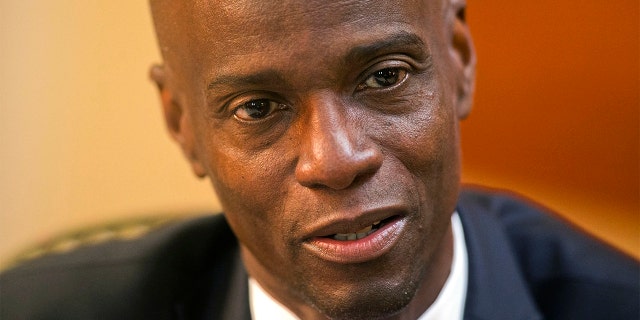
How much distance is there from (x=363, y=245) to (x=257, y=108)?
0.76 feet

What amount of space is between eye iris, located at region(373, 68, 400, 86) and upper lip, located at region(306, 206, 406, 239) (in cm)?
17

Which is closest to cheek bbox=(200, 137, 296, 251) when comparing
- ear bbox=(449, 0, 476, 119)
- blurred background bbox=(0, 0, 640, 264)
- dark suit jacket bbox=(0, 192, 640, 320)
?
dark suit jacket bbox=(0, 192, 640, 320)

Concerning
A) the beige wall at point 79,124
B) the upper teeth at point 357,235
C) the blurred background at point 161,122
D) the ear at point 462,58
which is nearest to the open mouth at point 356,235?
the upper teeth at point 357,235

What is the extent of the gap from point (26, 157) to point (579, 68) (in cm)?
167

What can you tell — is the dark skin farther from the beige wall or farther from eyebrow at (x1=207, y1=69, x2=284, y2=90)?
the beige wall

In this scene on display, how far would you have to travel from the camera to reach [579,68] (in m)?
2.39

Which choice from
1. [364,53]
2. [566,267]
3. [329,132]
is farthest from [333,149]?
[566,267]

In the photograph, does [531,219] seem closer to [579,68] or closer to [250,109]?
[250,109]

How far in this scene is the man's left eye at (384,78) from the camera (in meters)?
1.20

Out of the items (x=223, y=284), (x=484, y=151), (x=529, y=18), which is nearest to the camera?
(x=223, y=284)

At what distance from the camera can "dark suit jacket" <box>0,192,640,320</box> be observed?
149 cm

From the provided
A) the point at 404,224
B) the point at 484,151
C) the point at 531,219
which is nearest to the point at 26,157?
the point at 484,151

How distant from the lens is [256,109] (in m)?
1.23

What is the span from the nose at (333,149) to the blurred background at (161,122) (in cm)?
127
